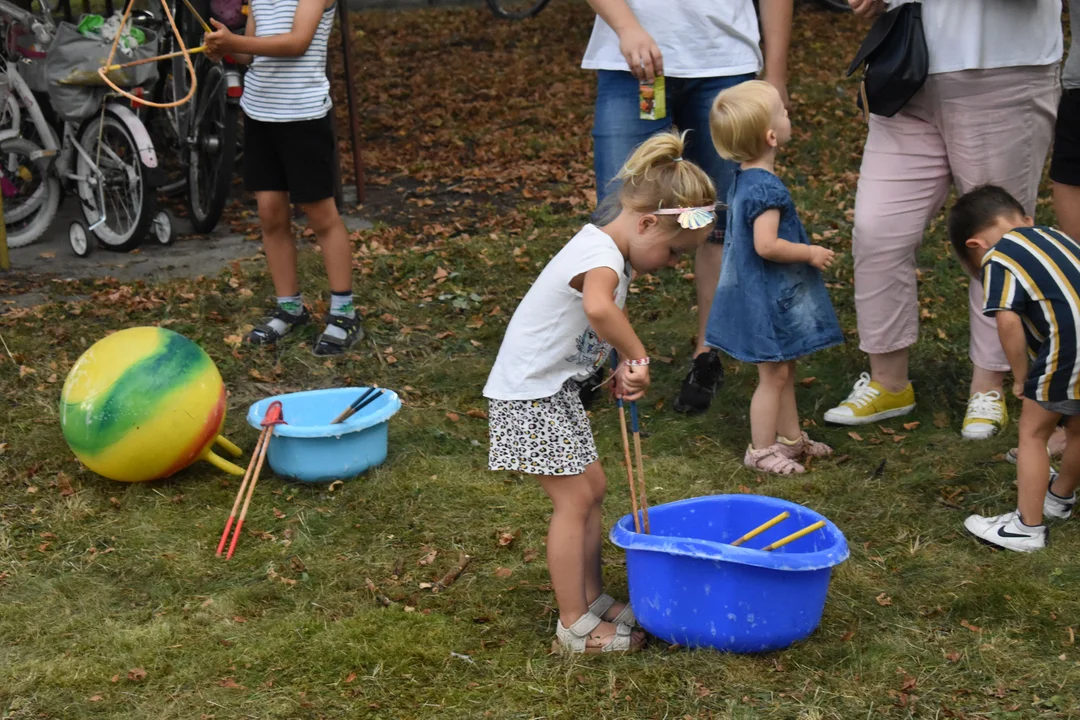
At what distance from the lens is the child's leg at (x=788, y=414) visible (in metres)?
4.14

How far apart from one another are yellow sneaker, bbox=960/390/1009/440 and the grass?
0.31ft

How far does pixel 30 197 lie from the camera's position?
724cm

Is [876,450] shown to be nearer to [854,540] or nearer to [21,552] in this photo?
[854,540]

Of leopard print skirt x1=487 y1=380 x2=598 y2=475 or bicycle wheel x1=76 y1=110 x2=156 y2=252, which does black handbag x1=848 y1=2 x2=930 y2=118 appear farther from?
bicycle wheel x1=76 y1=110 x2=156 y2=252

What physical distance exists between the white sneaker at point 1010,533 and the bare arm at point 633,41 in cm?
177

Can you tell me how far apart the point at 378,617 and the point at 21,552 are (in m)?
1.26

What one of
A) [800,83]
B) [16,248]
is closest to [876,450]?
[16,248]

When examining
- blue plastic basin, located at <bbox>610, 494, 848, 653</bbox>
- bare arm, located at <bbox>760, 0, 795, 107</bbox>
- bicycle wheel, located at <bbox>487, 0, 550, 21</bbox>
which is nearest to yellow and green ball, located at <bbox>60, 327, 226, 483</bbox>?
blue plastic basin, located at <bbox>610, 494, 848, 653</bbox>

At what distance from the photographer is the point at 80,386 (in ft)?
13.3

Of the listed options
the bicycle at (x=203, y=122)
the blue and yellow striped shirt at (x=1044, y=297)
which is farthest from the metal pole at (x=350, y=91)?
the blue and yellow striped shirt at (x=1044, y=297)

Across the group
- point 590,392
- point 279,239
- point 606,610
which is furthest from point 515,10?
point 606,610

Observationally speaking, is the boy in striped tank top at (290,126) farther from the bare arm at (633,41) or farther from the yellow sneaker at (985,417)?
the yellow sneaker at (985,417)

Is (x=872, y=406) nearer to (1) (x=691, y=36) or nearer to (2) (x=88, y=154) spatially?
(1) (x=691, y=36)

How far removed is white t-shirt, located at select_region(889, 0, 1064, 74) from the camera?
156 inches
